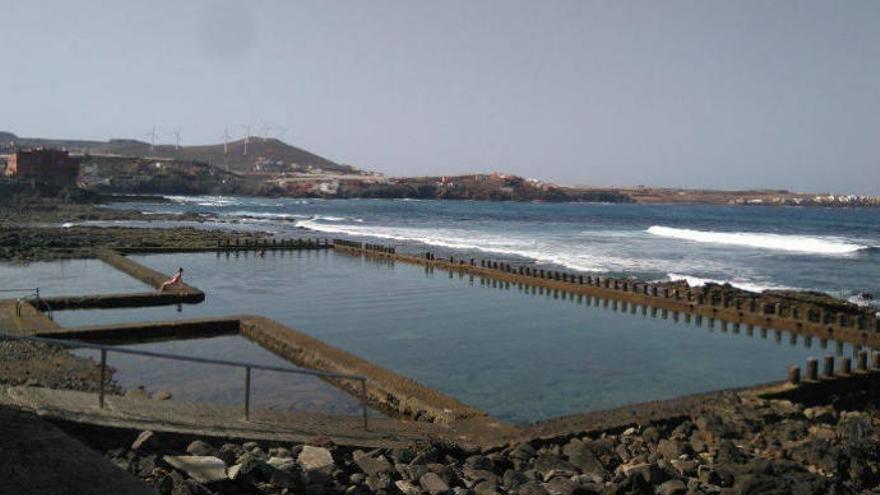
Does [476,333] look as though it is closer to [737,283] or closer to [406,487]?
[406,487]

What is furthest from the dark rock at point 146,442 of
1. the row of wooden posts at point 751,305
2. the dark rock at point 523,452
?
the row of wooden posts at point 751,305

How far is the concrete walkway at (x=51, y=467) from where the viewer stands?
599cm

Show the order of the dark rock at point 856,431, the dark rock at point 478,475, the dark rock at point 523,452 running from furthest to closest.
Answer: the dark rock at point 856,431
the dark rock at point 523,452
the dark rock at point 478,475

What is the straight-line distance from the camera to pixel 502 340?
65.0 ft

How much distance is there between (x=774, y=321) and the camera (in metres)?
23.0

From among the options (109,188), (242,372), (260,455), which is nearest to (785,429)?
(260,455)

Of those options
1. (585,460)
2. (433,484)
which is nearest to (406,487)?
(433,484)

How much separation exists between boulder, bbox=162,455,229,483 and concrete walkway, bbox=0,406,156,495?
962mm

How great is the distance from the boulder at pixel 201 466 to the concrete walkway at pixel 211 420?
2.56 feet

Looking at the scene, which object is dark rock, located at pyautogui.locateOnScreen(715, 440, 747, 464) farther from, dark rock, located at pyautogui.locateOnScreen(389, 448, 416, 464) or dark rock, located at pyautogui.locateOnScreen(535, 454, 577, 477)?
dark rock, located at pyautogui.locateOnScreen(389, 448, 416, 464)

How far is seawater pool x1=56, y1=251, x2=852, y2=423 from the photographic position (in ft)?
50.6

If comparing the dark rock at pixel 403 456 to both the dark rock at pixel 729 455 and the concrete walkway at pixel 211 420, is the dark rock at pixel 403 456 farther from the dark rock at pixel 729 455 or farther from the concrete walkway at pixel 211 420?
the dark rock at pixel 729 455

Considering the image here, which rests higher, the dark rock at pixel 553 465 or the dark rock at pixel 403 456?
the dark rock at pixel 403 456

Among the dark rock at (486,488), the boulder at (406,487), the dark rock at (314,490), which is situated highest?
the dark rock at (314,490)
